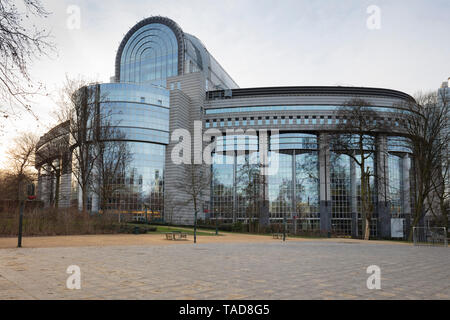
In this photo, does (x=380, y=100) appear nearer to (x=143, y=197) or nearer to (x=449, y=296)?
(x=143, y=197)

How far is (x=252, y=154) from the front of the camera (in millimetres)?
73750

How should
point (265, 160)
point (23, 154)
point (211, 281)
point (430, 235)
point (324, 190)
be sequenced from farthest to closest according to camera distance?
point (265, 160) < point (324, 190) < point (23, 154) < point (430, 235) < point (211, 281)

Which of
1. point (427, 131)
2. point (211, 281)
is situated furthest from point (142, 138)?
point (211, 281)

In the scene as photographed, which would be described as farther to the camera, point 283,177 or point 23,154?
point 283,177

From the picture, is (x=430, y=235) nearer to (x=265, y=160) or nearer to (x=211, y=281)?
(x=211, y=281)

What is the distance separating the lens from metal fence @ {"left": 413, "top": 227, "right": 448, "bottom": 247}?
26.8 metres

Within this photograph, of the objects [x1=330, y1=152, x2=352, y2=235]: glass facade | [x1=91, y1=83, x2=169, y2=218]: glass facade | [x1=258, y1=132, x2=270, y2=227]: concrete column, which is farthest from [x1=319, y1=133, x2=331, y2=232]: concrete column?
[x1=91, y1=83, x2=169, y2=218]: glass facade

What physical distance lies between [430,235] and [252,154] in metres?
46.7

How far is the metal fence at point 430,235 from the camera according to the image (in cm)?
2677

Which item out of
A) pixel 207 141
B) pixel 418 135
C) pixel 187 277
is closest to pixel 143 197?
pixel 207 141

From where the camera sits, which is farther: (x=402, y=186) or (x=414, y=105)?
(x=402, y=186)

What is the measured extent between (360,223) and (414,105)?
40.4 metres

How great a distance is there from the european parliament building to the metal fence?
38.3m
